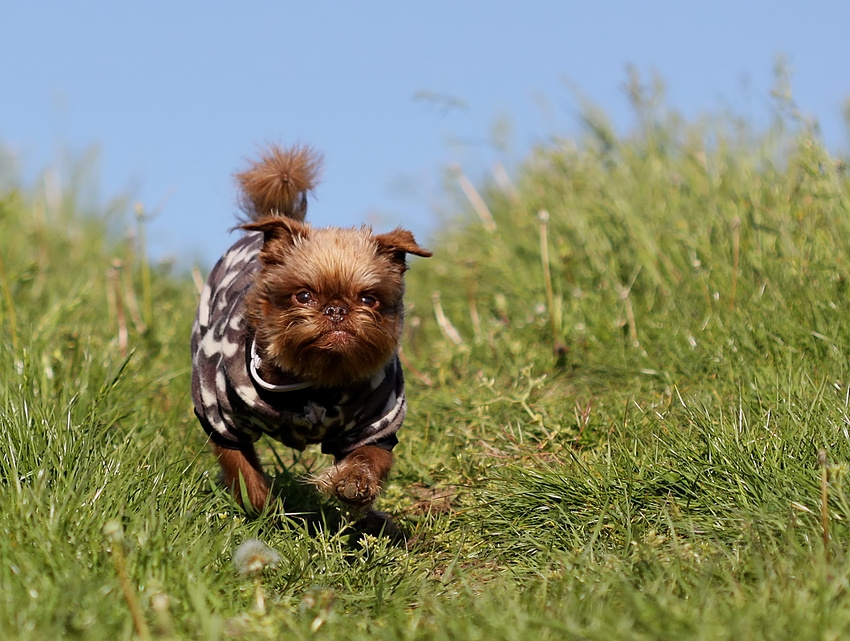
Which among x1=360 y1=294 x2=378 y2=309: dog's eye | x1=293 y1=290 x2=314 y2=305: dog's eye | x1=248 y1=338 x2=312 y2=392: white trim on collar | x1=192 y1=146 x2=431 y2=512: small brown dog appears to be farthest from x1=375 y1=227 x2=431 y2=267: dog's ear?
x1=248 y1=338 x2=312 y2=392: white trim on collar

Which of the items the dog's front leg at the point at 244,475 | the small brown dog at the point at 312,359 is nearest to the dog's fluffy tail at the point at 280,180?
the small brown dog at the point at 312,359

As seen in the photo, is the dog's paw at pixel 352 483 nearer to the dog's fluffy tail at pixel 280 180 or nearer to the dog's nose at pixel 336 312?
the dog's nose at pixel 336 312

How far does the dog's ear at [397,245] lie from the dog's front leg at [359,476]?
0.81 meters

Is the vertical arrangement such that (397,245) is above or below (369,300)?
above

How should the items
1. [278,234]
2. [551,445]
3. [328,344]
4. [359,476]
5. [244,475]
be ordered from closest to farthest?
[328,344], [359,476], [244,475], [278,234], [551,445]

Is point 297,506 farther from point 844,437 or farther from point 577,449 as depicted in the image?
point 844,437

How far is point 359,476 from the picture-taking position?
13.2ft

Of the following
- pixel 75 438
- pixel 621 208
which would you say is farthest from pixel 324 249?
pixel 621 208

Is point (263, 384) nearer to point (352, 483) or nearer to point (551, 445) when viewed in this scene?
point (352, 483)

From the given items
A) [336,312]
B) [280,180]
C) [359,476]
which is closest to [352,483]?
[359,476]

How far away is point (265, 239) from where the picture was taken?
4.33 metres

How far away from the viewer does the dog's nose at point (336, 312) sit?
3957 millimetres

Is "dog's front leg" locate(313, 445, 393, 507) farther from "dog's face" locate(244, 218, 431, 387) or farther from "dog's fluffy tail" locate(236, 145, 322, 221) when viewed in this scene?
"dog's fluffy tail" locate(236, 145, 322, 221)

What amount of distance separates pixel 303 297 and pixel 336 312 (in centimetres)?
16
